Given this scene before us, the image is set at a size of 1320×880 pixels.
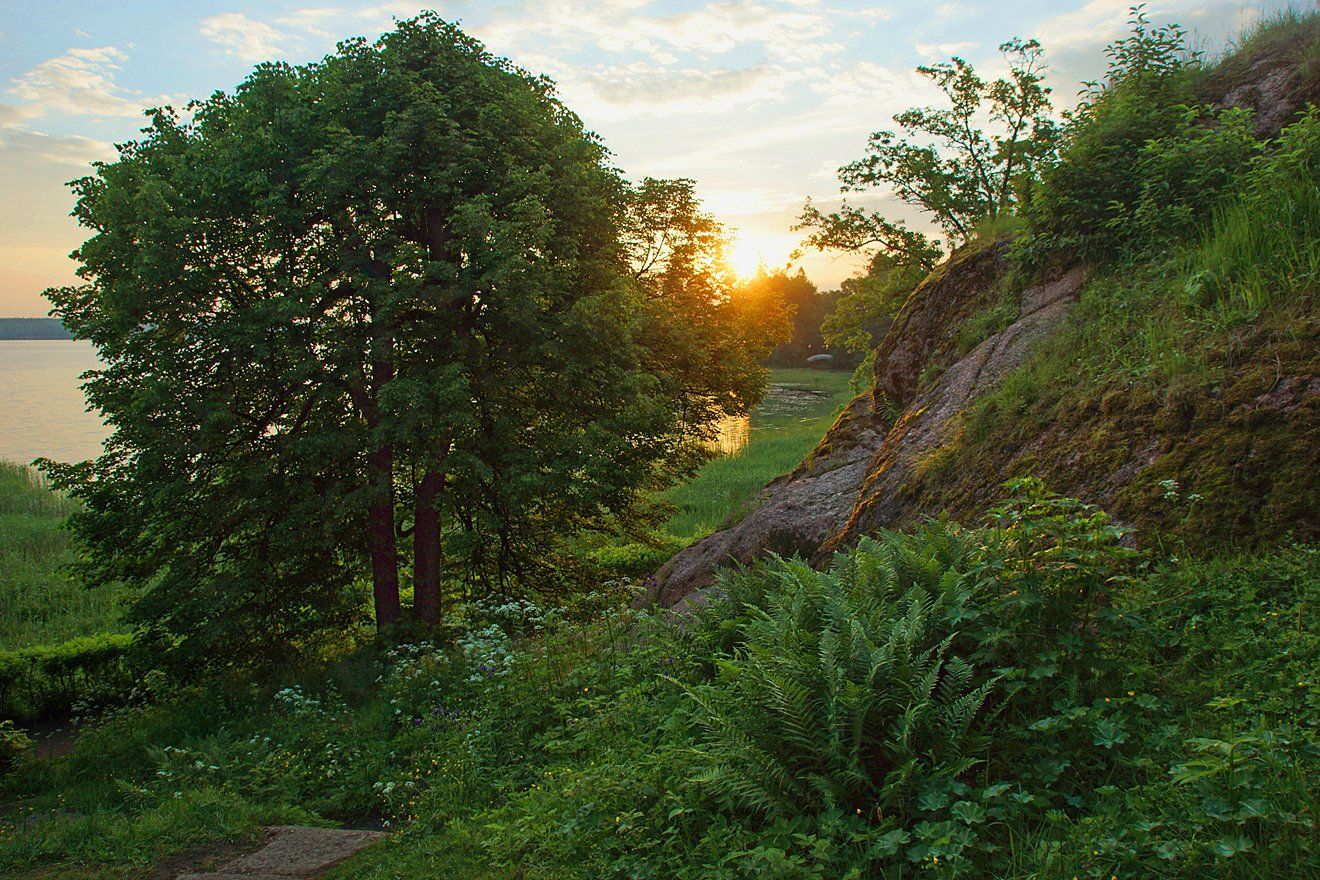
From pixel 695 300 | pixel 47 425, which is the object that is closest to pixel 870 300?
pixel 695 300

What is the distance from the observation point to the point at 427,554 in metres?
14.1

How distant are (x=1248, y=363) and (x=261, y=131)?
12.1 metres

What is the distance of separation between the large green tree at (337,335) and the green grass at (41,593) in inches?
117

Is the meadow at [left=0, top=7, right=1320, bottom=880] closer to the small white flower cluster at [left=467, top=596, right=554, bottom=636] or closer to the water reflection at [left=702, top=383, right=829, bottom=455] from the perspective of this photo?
the small white flower cluster at [left=467, top=596, right=554, bottom=636]

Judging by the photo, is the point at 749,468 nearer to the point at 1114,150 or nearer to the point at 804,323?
the point at 1114,150

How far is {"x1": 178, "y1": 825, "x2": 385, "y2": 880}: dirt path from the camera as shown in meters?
5.12

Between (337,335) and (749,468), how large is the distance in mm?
17081

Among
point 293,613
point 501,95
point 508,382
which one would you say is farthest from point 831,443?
point 293,613

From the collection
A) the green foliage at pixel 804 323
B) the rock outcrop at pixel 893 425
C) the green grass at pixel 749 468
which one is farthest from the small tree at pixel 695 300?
the green foliage at pixel 804 323

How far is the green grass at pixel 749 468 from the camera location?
835 inches

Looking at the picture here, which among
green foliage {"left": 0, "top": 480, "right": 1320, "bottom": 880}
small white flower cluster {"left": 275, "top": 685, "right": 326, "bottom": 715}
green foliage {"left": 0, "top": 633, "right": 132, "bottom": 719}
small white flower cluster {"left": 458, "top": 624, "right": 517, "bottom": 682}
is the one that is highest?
green foliage {"left": 0, "top": 480, "right": 1320, "bottom": 880}

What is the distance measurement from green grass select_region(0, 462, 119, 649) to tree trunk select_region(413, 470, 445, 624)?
525 cm

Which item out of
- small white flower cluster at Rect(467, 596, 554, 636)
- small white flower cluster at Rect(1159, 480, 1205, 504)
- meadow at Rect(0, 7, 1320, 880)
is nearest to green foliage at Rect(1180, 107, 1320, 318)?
meadow at Rect(0, 7, 1320, 880)

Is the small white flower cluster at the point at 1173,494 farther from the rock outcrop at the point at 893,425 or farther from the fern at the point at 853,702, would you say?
the rock outcrop at the point at 893,425
